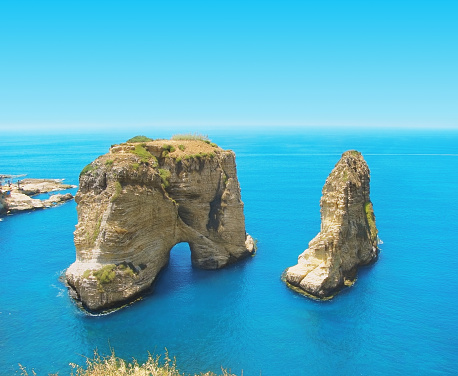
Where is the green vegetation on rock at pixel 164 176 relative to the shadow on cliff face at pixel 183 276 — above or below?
above

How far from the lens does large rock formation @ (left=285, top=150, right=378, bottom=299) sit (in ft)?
128

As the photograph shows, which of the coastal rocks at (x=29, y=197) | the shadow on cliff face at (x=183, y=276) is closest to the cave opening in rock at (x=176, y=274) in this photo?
the shadow on cliff face at (x=183, y=276)

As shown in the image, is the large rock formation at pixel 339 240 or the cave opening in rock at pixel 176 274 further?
the cave opening in rock at pixel 176 274

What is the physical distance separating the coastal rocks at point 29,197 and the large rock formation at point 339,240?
57677 millimetres

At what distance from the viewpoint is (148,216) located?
40.0 metres

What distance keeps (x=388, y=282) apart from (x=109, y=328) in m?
28.0

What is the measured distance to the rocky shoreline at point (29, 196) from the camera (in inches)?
2997

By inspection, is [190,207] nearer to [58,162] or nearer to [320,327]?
[320,327]

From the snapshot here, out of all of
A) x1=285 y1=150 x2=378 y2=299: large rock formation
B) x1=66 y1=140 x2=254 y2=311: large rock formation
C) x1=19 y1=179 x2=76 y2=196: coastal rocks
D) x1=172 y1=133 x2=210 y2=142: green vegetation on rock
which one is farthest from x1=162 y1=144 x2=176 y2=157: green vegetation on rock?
x1=19 y1=179 x2=76 y2=196: coastal rocks

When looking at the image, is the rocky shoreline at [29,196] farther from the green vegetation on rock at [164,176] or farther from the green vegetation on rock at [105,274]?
the green vegetation on rock at [105,274]

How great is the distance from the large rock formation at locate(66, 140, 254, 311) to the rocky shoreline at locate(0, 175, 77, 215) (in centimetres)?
4353

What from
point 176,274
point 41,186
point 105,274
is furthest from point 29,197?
point 105,274

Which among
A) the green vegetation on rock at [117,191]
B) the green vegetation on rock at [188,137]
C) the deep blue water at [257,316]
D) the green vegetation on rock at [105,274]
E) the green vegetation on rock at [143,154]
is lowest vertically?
the deep blue water at [257,316]

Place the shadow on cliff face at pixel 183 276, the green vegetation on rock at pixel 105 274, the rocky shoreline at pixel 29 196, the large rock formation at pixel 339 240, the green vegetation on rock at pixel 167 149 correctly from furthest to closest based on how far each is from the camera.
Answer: the rocky shoreline at pixel 29 196, the green vegetation on rock at pixel 167 149, the shadow on cliff face at pixel 183 276, the large rock formation at pixel 339 240, the green vegetation on rock at pixel 105 274
